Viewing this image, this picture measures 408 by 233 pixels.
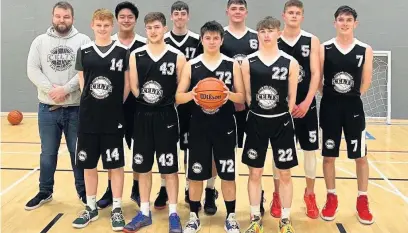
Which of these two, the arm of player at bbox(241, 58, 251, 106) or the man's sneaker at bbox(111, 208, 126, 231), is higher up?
the arm of player at bbox(241, 58, 251, 106)

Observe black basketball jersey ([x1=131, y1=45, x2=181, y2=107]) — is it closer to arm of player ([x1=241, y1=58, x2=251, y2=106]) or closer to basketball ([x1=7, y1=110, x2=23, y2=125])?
arm of player ([x1=241, y1=58, x2=251, y2=106])

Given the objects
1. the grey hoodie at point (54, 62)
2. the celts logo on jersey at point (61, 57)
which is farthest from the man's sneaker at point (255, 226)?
the celts logo on jersey at point (61, 57)

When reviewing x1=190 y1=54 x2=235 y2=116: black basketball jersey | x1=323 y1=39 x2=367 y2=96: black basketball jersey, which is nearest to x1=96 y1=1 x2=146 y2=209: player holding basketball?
x1=190 y1=54 x2=235 y2=116: black basketball jersey

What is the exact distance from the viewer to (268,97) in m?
3.15

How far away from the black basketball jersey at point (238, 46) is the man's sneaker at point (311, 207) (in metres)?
1.33

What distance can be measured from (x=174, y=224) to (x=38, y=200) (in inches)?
54.0

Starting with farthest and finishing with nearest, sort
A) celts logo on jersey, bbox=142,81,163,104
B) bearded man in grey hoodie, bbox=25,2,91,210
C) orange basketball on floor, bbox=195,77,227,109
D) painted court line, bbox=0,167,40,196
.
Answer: painted court line, bbox=0,167,40,196, bearded man in grey hoodie, bbox=25,2,91,210, celts logo on jersey, bbox=142,81,163,104, orange basketball on floor, bbox=195,77,227,109

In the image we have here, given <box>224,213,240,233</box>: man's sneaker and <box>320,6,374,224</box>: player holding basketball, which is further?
<box>320,6,374,224</box>: player holding basketball

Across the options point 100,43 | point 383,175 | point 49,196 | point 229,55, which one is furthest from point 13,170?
point 383,175

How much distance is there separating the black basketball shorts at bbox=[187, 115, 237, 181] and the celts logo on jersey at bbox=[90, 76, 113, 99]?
70 cm

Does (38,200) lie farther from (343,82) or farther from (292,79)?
(343,82)

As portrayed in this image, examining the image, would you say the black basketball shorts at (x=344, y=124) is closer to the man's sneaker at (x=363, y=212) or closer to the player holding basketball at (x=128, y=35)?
the man's sneaker at (x=363, y=212)

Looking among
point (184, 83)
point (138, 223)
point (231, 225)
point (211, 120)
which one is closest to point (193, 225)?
point (231, 225)

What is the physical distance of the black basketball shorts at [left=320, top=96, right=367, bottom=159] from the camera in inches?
136
